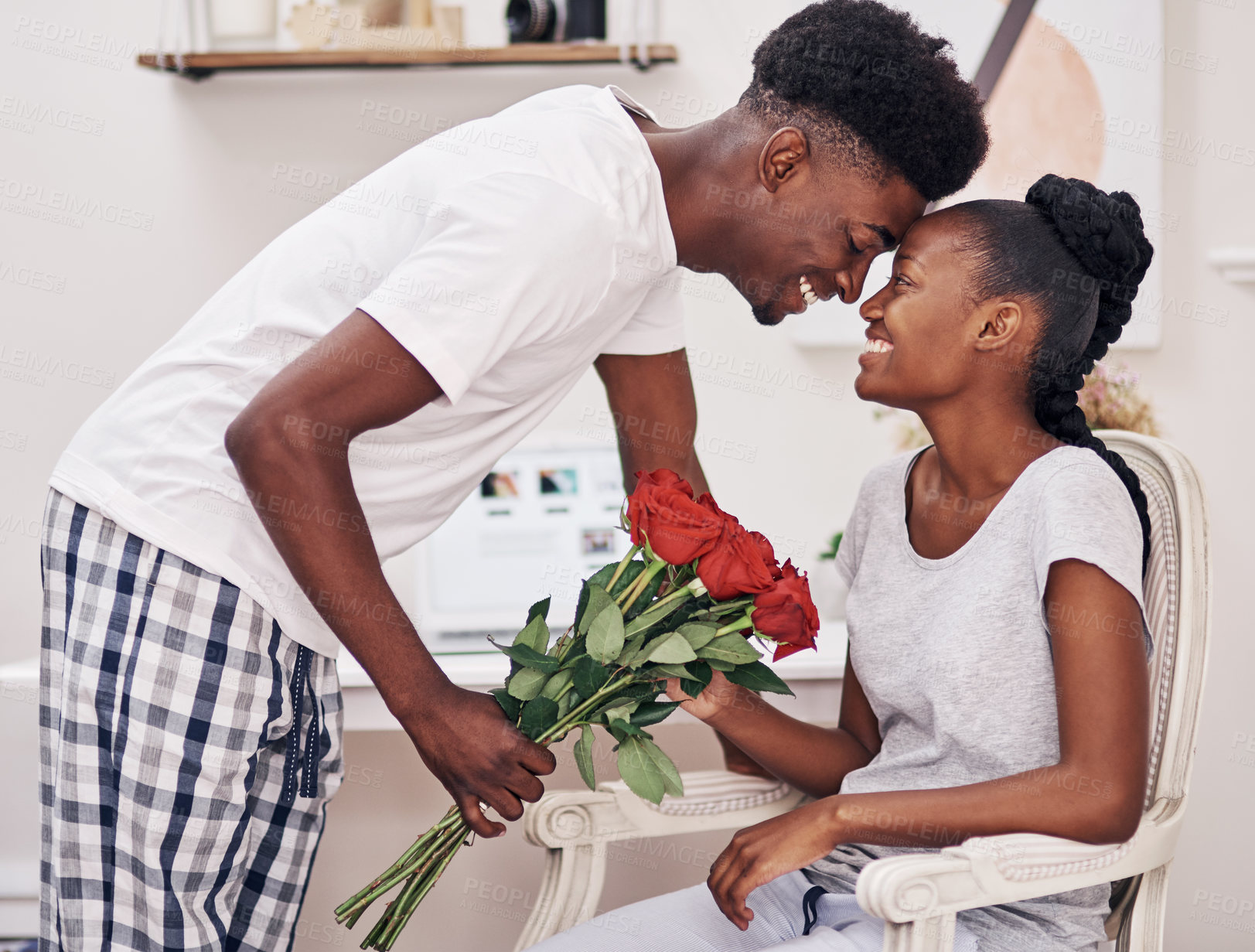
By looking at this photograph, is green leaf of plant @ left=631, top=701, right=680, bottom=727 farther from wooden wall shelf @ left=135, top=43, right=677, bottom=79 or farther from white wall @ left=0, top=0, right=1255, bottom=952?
wooden wall shelf @ left=135, top=43, right=677, bottom=79

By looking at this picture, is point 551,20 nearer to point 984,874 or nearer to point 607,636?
point 607,636

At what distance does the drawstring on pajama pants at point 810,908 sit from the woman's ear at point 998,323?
0.65 metres

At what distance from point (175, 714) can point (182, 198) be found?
1.35m

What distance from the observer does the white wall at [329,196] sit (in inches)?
80.2

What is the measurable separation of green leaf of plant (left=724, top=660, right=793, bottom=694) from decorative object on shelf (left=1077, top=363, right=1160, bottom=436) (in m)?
1.01

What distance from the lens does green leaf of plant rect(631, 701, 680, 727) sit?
3.59 ft

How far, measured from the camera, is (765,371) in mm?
2139

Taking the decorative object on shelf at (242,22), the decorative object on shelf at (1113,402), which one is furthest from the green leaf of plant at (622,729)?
the decorative object on shelf at (242,22)

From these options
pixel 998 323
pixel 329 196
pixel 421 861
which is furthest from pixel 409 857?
pixel 329 196

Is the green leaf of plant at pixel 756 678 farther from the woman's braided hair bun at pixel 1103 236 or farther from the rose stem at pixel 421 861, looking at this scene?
the woman's braided hair bun at pixel 1103 236

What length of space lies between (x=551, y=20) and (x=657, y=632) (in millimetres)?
1363

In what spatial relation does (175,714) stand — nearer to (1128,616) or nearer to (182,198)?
(1128,616)

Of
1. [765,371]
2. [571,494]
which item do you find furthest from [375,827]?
[765,371]

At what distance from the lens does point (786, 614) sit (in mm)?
1042
